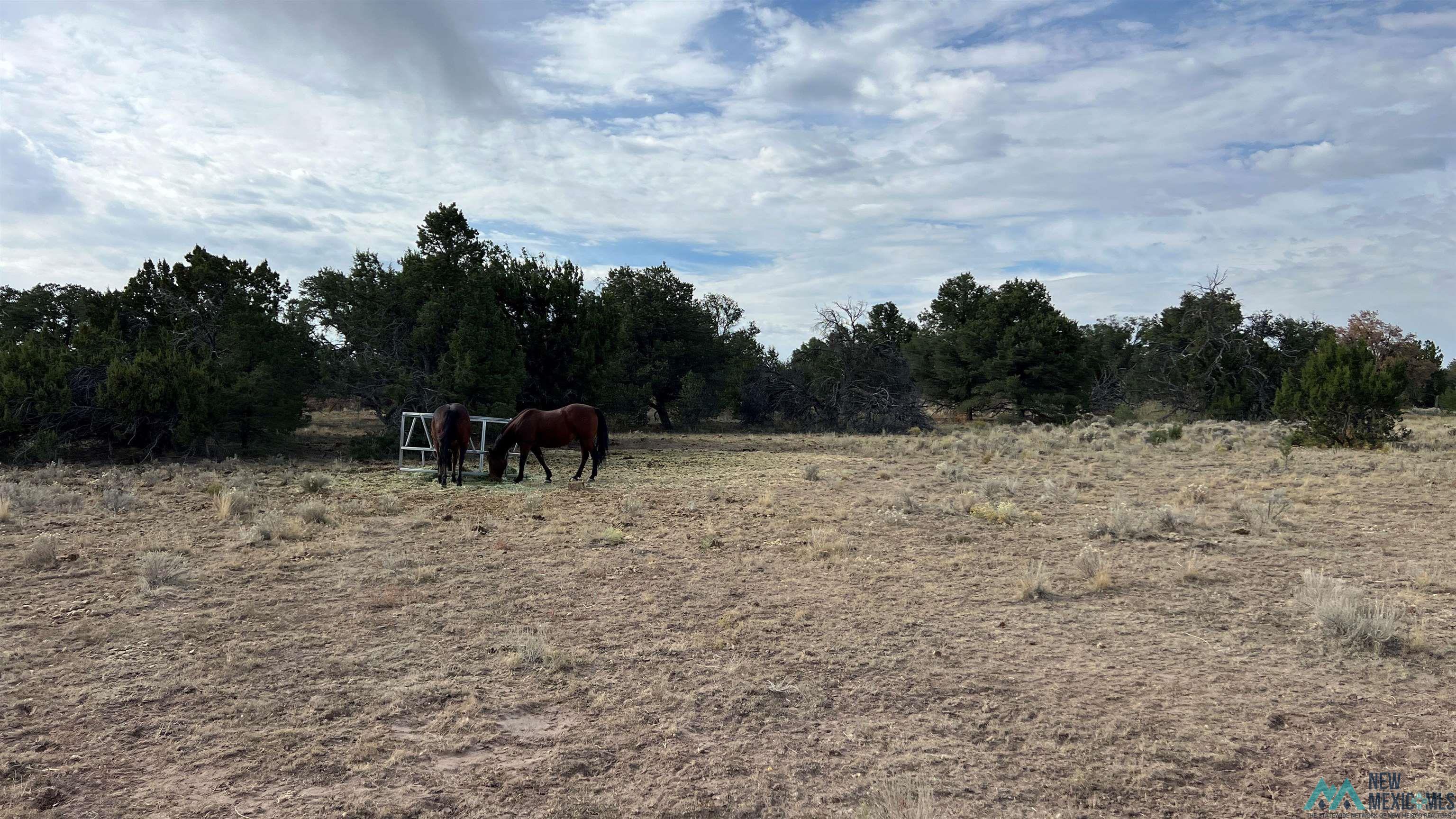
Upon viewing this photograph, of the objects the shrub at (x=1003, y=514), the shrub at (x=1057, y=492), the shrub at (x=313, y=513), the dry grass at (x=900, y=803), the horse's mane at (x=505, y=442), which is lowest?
the dry grass at (x=900, y=803)

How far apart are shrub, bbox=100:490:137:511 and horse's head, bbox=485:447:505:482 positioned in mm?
5710

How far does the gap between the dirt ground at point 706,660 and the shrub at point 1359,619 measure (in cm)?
7

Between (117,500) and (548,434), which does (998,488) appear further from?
(117,500)

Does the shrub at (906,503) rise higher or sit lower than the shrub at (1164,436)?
→ lower

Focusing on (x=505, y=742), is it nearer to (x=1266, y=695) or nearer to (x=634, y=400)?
(x=1266, y=695)

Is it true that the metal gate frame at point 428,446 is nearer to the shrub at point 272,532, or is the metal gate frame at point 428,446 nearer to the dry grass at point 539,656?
the shrub at point 272,532

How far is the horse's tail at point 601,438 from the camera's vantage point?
15609mm

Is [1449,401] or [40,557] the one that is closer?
[40,557]

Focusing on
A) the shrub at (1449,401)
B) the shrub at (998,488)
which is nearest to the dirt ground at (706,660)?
the shrub at (998,488)

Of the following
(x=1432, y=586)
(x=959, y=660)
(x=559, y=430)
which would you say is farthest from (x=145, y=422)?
(x=1432, y=586)

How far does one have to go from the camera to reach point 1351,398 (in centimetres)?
2014

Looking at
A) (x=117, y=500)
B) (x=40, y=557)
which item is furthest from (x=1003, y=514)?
(x=117, y=500)

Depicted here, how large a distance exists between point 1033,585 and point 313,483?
1201 centimetres

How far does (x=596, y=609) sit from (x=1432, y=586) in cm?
798
